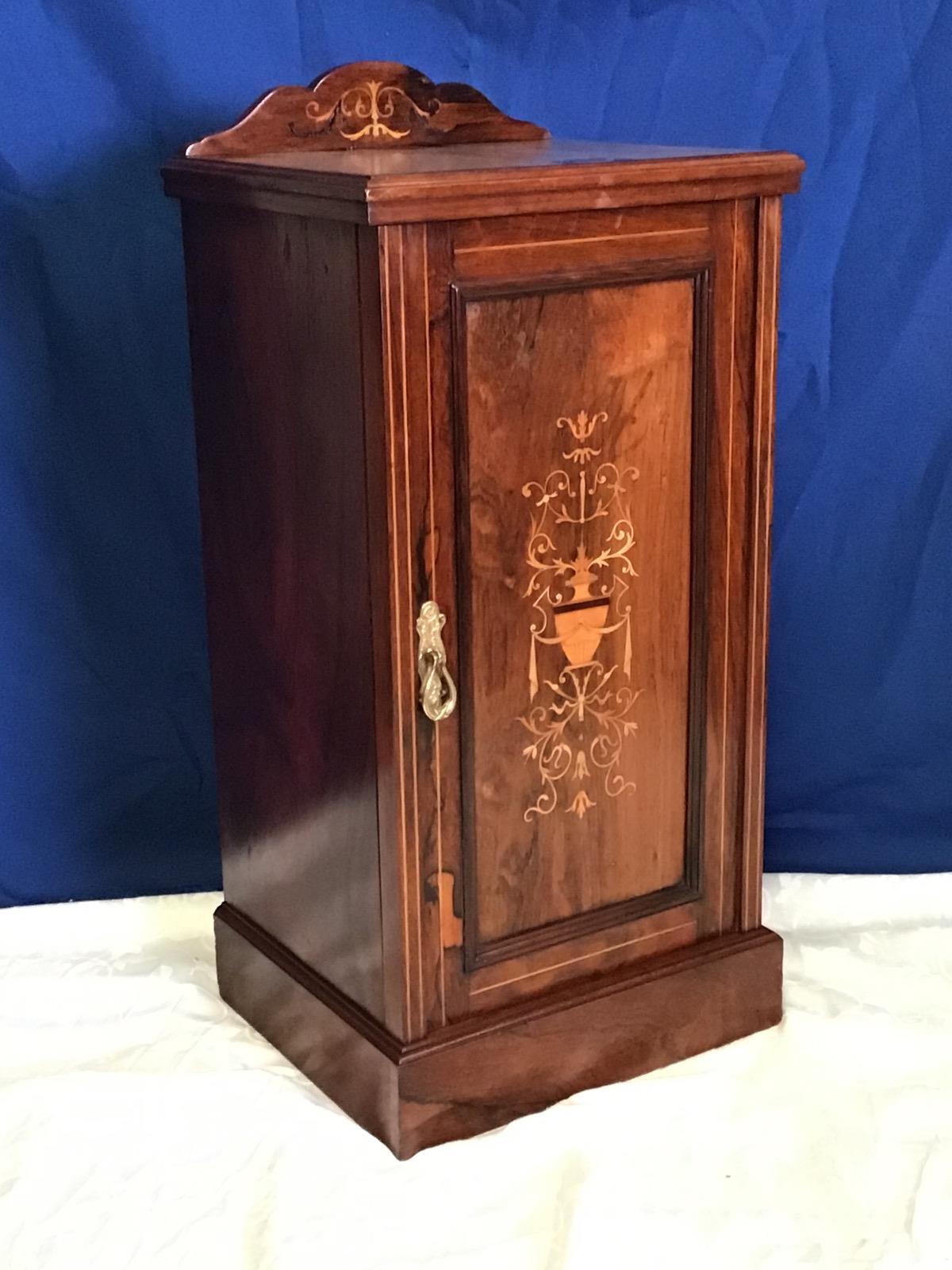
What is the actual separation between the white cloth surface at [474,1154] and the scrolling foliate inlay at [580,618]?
0.35 m

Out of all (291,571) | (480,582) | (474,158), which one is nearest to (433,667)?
(480,582)

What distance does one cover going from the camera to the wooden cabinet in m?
1.53

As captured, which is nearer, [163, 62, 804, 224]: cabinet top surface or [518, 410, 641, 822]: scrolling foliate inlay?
[163, 62, 804, 224]: cabinet top surface

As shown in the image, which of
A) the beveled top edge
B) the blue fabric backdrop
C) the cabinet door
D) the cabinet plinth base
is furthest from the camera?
the blue fabric backdrop

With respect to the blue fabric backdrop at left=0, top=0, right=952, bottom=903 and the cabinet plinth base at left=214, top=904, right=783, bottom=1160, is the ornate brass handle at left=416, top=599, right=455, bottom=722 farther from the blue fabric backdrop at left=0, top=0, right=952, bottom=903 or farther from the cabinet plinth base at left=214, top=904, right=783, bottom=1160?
the blue fabric backdrop at left=0, top=0, right=952, bottom=903

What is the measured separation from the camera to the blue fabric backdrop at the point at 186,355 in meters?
1.93

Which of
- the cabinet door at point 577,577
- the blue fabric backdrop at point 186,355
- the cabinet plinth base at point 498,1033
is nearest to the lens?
the cabinet door at point 577,577

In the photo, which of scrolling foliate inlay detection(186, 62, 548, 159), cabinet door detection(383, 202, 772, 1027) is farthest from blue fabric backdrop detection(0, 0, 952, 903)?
cabinet door detection(383, 202, 772, 1027)

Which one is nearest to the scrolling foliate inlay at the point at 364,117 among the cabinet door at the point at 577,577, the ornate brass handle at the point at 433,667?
the cabinet door at the point at 577,577

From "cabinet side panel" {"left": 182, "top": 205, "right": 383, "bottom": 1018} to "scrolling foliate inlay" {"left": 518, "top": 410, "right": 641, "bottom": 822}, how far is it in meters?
0.17

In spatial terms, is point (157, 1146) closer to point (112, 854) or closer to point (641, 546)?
point (112, 854)

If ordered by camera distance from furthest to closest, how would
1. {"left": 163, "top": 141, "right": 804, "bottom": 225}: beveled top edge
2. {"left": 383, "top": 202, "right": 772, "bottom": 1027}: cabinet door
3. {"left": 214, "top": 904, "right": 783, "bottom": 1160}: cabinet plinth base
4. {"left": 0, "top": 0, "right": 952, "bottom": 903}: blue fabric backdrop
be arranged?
{"left": 0, "top": 0, "right": 952, "bottom": 903}: blue fabric backdrop, {"left": 214, "top": 904, "right": 783, "bottom": 1160}: cabinet plinth base, {"left": 383, "top": 202, "right": 772, "bottom": 1027}: cabinet door, {"left": 163, "top": 141, "right": 804, "bottom": 225}: beveled top edge

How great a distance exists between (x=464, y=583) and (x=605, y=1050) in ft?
1.78

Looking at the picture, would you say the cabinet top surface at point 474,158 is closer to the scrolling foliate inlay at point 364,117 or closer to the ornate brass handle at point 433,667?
the scrolling foliate inlay at point 364,117
